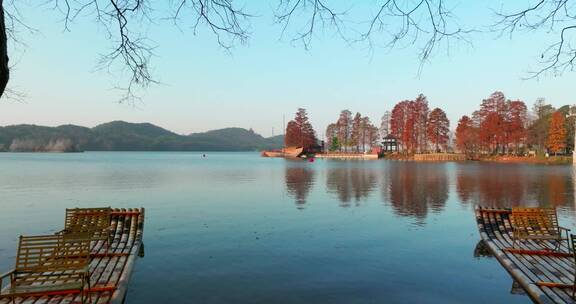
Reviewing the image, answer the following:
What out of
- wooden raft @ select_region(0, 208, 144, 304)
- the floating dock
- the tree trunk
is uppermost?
the tree trunk

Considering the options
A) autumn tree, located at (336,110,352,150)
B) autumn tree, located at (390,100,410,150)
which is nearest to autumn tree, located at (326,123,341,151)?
autumn tree, located at (336,110,352,150)

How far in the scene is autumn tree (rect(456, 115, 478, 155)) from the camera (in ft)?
308

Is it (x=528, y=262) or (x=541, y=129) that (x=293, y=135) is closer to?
(x=541, y=129)

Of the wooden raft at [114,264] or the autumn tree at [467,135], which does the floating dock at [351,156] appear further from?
the wooden raft at [114,264]

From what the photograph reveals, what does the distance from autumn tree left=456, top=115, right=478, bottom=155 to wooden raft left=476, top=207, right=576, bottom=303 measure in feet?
290

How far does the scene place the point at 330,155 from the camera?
131250 millimetres

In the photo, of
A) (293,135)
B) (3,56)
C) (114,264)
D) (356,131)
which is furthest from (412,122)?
(3,56)

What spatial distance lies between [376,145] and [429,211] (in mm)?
120872

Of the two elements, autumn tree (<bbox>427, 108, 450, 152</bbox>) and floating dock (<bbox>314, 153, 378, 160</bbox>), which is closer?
autumn tree (<bbox>427, 108, 450, 152</bbox>)

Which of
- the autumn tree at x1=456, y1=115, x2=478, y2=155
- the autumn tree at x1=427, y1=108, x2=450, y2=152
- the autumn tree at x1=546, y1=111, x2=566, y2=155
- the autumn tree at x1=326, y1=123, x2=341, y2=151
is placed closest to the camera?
the autumn tree at x1=546, y1=111, x2=566, y2=155

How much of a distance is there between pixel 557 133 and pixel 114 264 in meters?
95.8

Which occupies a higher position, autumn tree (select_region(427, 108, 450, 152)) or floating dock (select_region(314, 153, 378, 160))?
autumn tree (select_region(427, 108, 450, 152))

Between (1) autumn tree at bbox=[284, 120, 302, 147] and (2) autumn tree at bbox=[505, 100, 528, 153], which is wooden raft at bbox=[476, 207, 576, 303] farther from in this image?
(1) autumn tree at bbox=[284, 120, 302, 147]

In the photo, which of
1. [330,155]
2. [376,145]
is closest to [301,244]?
[330,155]
